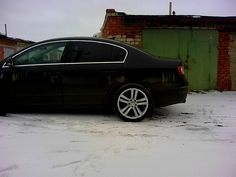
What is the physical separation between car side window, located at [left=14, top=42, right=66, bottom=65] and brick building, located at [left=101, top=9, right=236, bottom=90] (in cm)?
542

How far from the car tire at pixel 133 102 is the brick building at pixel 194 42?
5677 millimetres

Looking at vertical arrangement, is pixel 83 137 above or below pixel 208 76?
below

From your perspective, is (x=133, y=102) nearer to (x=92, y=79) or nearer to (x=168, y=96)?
(x=168, y=96)

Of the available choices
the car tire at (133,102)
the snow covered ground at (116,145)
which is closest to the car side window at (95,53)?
the car tire at (133,102)

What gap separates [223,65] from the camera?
12570 millimetres

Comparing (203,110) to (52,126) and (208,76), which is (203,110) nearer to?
(52,126)

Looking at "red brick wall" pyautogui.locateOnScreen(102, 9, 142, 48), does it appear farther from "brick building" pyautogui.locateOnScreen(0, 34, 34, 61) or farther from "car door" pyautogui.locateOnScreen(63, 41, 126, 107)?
"brick building" pyautogui.locateOnScreen(0, 34, 34, 61)

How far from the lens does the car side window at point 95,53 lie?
7.18m

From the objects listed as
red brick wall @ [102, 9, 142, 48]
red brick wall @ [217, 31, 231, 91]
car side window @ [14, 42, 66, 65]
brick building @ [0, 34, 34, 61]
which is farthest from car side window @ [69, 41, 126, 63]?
brick building @ [0, 34, 34, 61]

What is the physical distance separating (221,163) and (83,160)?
1.64 m

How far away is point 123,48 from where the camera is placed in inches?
284

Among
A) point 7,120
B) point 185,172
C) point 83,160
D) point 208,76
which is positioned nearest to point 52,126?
point 7,120

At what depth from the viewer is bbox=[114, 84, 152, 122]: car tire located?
6934 mm

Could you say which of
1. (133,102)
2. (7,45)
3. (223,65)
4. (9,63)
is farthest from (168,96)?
(7,45)
